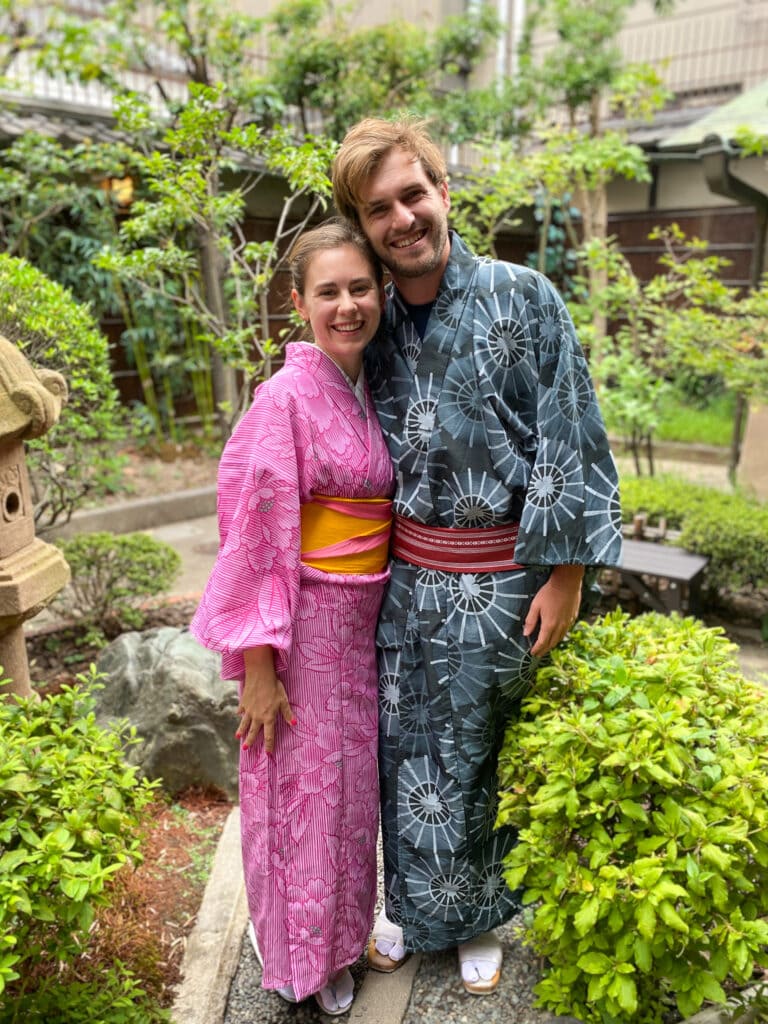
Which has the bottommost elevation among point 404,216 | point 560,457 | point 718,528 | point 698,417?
point 698,417

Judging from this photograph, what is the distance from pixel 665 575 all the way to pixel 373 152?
3.65 m

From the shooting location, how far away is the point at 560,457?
88.0 inches

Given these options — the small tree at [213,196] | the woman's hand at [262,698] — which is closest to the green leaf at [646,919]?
the woman's hand at [262,698]

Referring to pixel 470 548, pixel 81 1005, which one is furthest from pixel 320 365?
pixel 81 1005

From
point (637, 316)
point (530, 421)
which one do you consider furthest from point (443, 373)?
point (637, 316)

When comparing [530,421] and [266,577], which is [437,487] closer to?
[530,421]

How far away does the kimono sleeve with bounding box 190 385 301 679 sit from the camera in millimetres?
2197

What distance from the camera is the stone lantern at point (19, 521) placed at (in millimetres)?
2709

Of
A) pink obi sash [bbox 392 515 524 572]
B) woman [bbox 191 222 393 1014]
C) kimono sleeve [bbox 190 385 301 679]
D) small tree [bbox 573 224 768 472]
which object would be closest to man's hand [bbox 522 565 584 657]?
pink obi sash [bbox 392 515 524 572]

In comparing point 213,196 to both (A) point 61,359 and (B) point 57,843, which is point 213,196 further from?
(B) point 57,843

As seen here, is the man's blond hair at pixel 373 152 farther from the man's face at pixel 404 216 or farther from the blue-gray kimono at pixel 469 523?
the blue-gray kimono at pixel 469 523

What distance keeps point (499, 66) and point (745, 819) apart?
519 inches

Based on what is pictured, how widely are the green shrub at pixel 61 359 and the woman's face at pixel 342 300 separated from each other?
1.94 metres

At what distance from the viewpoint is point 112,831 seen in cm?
197
